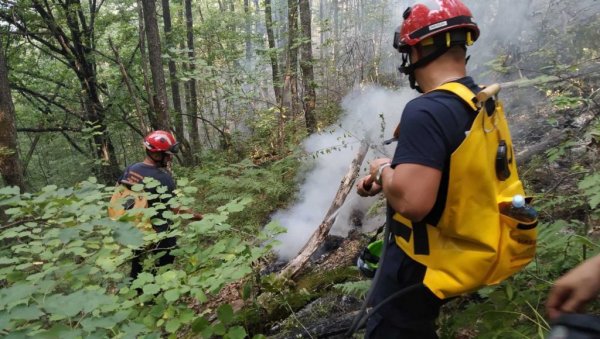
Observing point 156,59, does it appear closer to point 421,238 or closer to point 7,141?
point 7,141

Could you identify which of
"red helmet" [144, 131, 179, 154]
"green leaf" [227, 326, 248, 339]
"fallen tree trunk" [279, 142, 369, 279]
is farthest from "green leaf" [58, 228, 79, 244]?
"fallen tree trunk" [279, 142, 369, 279]

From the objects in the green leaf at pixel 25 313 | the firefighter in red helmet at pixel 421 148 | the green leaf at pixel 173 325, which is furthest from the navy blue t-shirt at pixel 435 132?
the green leaf at pixel 173 325

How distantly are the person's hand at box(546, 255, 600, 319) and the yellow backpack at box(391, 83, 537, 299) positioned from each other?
0.51m

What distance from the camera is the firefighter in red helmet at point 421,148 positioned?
1771 millimetres

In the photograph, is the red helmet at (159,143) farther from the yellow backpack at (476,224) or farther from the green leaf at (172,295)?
the yellow backpack at (476,224)

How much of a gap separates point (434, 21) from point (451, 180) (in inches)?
31.3

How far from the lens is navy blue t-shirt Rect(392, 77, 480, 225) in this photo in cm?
177

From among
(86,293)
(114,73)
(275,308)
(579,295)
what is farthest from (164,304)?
(114,73)

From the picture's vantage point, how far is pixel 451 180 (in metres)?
1.79

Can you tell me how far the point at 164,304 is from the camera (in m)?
3.00

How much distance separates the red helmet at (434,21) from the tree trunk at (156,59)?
26.1 ft

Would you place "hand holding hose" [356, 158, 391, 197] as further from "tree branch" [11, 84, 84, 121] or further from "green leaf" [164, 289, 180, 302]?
"tree branch" [11, 84, 84, 121]

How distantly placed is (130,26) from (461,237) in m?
12.9

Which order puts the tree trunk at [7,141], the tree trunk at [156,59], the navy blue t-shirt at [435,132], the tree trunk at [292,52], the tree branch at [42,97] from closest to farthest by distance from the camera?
the navy blue t-shirt at [435,132] → the tree trunk at [7,141] → the tree trunk at [156,59] → the tree trunk at [292,52] → the tree branch at [42,97]
